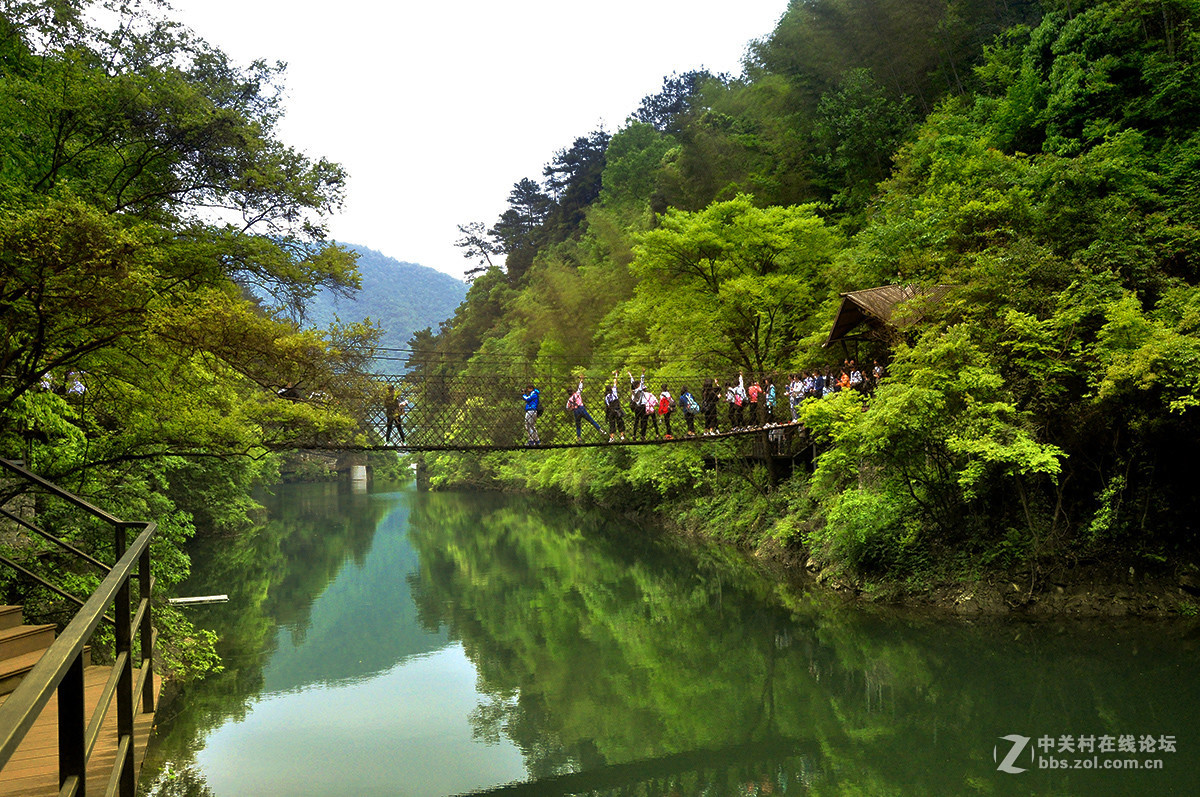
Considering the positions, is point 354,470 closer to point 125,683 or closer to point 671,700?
point 671,700

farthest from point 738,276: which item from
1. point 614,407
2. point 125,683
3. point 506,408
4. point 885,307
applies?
point 125,683

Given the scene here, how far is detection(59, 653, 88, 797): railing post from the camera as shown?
115cm

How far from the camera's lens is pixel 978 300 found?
9.07m

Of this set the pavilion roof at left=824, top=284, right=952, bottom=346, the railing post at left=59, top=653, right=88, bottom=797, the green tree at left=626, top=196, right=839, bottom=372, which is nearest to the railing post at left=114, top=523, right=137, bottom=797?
the railing post at left=59, top=653, right=88, bottom=797

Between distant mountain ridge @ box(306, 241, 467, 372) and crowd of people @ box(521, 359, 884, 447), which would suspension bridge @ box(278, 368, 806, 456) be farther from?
distant mountain ridge @ box(306, 241, 467, 372)

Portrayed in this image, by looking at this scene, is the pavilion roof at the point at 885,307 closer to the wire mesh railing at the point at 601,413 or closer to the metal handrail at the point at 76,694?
the wire mesh railing at the point at 601,413

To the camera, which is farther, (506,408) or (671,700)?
(506,408)

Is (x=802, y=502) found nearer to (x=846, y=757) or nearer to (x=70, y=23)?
(x=846, y=757)

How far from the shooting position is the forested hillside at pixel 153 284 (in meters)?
4.58

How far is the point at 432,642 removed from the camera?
11086 millimetres

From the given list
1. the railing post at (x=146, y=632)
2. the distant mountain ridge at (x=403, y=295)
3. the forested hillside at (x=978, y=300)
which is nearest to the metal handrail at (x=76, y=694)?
the railing post at (x=146, y=632)

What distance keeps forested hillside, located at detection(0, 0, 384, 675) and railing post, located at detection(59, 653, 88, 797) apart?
347 centimetres

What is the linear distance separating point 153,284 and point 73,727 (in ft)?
13.3

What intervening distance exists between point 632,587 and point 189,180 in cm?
978
